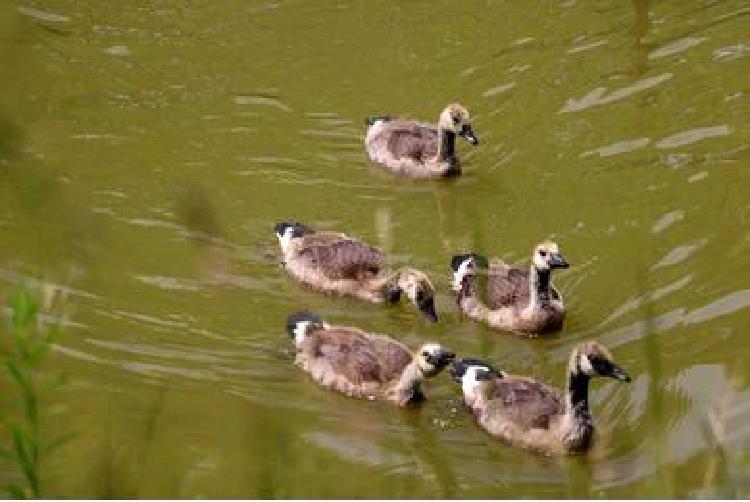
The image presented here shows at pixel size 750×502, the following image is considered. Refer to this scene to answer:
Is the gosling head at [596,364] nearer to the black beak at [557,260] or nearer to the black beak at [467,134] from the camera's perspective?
the black beak at [557,260]

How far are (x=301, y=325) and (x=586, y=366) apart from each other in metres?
1.83

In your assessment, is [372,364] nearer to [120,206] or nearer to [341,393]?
[341,393]

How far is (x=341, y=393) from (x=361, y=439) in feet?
2.62

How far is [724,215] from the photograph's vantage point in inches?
370

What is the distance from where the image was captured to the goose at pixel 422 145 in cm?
→ 1030

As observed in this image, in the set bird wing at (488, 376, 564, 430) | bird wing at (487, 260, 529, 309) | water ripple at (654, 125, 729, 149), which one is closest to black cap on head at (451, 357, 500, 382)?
bird wing at (488, 376, 564, 430)

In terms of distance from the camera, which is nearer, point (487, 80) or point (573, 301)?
point (573, 301)

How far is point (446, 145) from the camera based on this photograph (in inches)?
406

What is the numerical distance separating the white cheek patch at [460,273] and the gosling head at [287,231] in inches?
43.8

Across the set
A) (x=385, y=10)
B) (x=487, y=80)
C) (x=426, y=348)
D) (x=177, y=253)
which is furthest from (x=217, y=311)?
(x=385, y=10)

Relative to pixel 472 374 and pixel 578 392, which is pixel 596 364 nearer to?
pixel 578 392

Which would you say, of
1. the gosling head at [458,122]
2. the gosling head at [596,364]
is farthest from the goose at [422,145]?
the gosling head at [596,364]

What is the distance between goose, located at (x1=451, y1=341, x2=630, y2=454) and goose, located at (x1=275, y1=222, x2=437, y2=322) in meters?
1.18

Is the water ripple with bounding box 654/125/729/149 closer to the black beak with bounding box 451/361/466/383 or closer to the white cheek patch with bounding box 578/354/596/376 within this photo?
the black beak with bounding box 451/361/466/383
